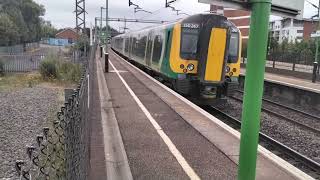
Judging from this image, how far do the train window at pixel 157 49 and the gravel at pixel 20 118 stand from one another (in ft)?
17.1

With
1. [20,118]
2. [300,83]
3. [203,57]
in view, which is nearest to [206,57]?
[203,57]

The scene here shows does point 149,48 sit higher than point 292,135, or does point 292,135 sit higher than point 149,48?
point 149,48

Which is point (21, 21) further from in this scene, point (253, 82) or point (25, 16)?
point (253, 82)

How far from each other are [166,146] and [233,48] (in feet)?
28.0

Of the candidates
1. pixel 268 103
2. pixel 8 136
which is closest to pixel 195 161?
pixel 8 136

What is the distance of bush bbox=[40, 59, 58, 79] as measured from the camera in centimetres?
3519

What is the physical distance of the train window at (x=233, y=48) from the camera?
16.2 m

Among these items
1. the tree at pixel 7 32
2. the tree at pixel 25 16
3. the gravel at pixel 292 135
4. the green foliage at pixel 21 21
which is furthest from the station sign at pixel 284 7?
the tree at pixel 25 16

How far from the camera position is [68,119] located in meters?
3.46

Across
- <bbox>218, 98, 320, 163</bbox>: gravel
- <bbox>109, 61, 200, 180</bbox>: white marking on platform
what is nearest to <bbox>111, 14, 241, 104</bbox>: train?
<bbox>218, 98, 320, 163</bbox>: gravel

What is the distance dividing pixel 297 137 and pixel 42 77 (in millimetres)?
27258

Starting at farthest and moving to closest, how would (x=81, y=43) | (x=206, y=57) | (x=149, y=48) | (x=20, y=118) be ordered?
(x=81, y=43) → (x=149, y=48) → (x=20, y=118) → (x=206, y=57)

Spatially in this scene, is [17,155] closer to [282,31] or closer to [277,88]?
[277,88]

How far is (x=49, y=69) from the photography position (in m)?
35.3
